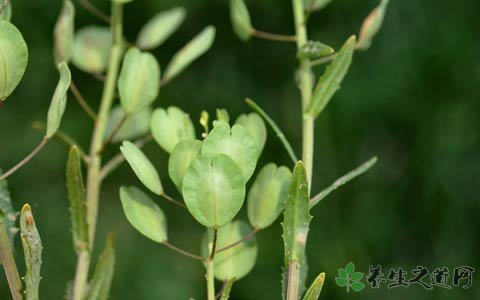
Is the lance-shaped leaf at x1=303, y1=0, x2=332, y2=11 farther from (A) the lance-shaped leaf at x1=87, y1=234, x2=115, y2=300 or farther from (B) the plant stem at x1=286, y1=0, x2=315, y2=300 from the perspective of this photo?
(A) the lance-shaped leaf at x1=87, y1=234, x2=115, y2=300

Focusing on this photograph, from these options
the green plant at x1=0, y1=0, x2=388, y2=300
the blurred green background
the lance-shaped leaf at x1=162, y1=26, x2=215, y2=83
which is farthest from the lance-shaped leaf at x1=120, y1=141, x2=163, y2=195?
the blurred green background

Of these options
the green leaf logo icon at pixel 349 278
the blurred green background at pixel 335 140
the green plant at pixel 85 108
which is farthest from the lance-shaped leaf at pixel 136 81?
the blurred green background at pixel 335 140

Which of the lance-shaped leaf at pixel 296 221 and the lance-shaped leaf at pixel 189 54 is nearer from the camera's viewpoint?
the lance-shaped leaf at pixel 296 221

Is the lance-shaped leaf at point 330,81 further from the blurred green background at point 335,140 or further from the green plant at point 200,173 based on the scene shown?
the blurred green background at point 335,140

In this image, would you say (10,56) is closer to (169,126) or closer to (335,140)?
(169,126)

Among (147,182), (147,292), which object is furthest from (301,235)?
(147,292)

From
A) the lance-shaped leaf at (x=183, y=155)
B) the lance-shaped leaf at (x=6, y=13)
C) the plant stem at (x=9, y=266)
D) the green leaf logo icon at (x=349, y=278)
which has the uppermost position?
the lance-shaped leaf at (x=6, y=13)

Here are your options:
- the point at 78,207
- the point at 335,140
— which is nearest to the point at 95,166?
the point at 78,207
